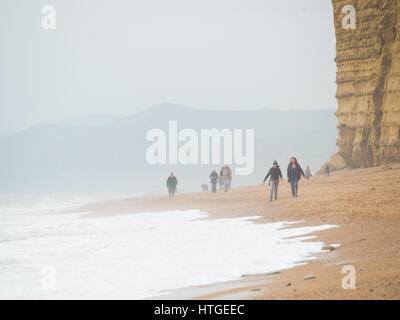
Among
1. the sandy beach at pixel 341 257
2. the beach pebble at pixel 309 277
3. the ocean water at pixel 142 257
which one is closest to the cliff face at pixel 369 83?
the sandy beach at pixel 341 257

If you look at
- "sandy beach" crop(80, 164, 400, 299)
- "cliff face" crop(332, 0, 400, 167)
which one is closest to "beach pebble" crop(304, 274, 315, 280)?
"sandy beach" crop(80, 164, 400, 299)

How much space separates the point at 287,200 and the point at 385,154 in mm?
18748

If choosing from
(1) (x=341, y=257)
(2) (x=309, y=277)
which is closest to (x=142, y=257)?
(1) (x=341, y=257)

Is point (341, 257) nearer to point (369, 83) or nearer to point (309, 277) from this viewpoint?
point (309, 277)

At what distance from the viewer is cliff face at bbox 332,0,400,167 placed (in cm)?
4041

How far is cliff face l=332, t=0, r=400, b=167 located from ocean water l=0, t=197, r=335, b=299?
23818 mm

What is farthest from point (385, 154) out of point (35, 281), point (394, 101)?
point (35, 281)

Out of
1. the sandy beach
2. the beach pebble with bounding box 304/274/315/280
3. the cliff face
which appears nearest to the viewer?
the sandy beach

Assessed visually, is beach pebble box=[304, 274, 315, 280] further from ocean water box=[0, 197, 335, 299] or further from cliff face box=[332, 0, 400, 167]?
cliff face box=[332, 0, 400, 167]

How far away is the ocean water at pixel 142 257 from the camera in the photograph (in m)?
10.7

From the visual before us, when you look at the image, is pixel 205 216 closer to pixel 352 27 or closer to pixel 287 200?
pixel 287 200

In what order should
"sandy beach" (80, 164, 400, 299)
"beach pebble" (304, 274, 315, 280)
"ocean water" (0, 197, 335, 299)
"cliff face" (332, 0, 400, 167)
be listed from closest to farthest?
"sandy beach" (80, 164, 400, 299) < "beach pebble" (304, 274, 315, 280) < "ocean water" (0, 197, 335, 299) < "cliff face" (332, 0, 400, 167)

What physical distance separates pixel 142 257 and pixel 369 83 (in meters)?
33.3
